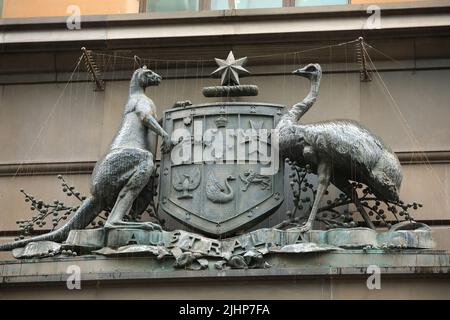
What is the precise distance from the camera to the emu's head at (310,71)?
12008 millimetres

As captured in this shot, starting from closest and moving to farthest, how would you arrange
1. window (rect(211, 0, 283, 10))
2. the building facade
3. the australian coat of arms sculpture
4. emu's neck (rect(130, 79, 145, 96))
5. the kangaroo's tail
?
the australian coat of arms sculpture → the kangaroo's tail → emu's neck (rect(130, 79, 145, 96)) → the building facade → window (rect(211, 0, 283, 10))

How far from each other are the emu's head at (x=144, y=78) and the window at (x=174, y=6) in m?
1.68

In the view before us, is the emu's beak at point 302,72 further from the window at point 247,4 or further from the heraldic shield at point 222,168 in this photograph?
the window at point 247,4

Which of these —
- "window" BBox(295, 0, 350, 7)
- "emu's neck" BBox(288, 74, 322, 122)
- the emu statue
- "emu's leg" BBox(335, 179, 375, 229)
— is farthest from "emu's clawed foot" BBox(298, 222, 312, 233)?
"window" BBox(295, 0, 350, 7)

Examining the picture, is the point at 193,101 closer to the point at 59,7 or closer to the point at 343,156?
the point at 59,7

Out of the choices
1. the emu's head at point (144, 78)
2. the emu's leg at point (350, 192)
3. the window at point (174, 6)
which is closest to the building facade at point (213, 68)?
the window at point (174, 6)

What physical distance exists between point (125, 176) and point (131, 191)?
17cm

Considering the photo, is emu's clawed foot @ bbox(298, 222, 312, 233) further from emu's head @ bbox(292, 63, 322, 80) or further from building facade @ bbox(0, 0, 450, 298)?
emu's head @ bbox(292, 63, 322, 80)

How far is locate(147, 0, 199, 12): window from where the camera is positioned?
13.8 m

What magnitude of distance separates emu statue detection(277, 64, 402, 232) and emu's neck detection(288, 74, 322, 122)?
8.2 inches

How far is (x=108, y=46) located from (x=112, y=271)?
3.26m

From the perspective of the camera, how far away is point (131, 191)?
11547 mm

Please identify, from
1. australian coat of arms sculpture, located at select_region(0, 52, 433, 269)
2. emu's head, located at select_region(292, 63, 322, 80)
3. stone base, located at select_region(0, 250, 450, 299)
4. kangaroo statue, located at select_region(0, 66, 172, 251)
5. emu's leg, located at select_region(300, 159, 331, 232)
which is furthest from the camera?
emu's head, located at select_region(292, 63, 322, 80)

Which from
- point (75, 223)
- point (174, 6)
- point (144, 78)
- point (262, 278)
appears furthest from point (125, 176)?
point (174, 6)
